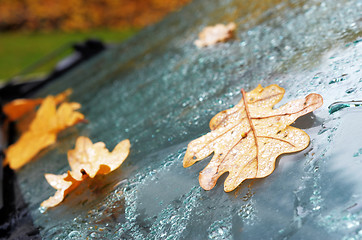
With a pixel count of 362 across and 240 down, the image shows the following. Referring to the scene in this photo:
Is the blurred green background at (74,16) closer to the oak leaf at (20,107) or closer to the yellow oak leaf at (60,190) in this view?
→ the oak leaf at (20,107)

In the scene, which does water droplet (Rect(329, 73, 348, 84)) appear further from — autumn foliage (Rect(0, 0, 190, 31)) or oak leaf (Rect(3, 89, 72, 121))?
autumn foliage (Rect(0, 0, 190, 31))

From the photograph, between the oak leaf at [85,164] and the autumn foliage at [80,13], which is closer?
the oak leaf at [85,164]

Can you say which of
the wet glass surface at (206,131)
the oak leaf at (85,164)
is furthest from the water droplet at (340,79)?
the oak leaf at (85,164)

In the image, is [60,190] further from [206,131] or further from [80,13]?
[80,13]

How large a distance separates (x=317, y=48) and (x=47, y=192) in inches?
27.6

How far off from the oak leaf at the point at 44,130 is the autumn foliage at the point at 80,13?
695 centimetres

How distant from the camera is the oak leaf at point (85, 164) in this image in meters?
0.75

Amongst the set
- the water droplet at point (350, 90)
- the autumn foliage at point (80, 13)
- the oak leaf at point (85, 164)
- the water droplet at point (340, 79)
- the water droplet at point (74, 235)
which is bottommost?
the water droplet at point (74, 235)

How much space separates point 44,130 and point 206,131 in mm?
684

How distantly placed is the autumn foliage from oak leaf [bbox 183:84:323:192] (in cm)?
748

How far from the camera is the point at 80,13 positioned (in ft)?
26.5

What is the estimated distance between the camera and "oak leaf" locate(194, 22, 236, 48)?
1265mm

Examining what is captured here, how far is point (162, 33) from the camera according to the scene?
6.19 ft

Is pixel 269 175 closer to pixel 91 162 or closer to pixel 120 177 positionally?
pixel 120 177
